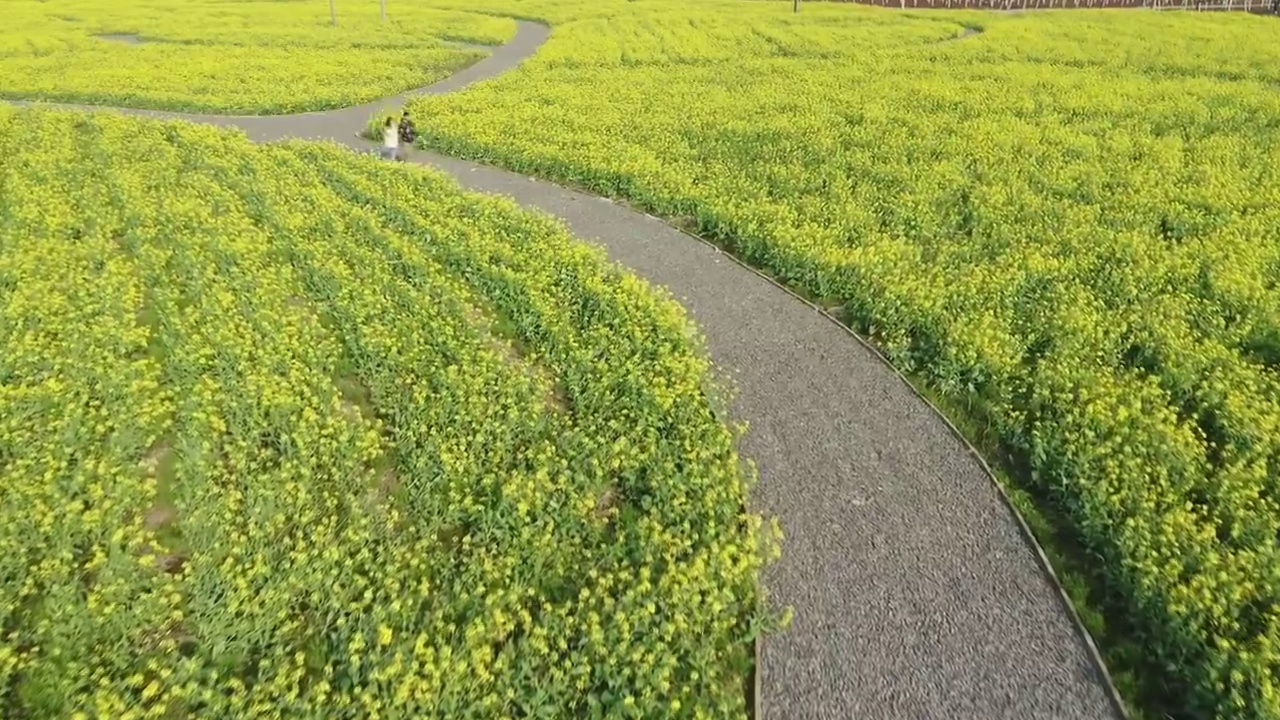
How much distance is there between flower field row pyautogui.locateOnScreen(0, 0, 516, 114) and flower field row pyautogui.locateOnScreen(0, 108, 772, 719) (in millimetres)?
19073

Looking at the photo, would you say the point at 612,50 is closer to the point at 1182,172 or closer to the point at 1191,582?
the point at 1182,172

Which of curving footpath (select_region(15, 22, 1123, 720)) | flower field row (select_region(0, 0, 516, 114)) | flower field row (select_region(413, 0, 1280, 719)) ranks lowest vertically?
curving footpath (select_region(15, 22, 1123, 720))

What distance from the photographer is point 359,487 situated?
872 centimetres

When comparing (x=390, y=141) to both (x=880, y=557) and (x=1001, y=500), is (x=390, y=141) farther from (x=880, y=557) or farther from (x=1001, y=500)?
(x=1001, y=500)

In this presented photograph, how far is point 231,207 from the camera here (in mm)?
17188

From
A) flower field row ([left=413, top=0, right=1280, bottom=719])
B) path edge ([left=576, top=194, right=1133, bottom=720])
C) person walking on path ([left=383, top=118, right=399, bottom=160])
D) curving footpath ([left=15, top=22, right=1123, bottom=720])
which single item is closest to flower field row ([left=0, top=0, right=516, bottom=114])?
flower field row ([left=413, top=0, right=1280, bottom=719])

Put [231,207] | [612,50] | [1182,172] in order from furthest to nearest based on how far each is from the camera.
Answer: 1. [612,50]
2. [1182,172]
3. [231,207]

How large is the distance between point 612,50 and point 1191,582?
1585 inches

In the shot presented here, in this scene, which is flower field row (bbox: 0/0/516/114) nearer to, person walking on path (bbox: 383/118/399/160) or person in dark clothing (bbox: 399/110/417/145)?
person in dark clothing (bbox: 399/110/417/145)

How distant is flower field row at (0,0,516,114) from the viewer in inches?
1249

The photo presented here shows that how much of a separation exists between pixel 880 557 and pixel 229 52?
45395 mm

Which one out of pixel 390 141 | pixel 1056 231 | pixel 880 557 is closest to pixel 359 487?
pixel 880 557

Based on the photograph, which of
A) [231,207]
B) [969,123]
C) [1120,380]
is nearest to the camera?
[1120,380]

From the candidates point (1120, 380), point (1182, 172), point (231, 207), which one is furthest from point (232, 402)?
point (1182, 172)
